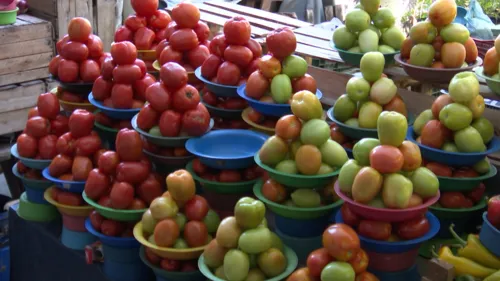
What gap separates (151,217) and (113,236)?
0.29 meters

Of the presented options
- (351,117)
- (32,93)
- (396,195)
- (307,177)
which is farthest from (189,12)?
(32,93)

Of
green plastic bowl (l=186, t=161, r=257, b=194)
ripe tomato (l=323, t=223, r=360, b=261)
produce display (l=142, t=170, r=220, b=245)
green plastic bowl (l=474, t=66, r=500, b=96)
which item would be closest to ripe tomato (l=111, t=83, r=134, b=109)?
green plastic bowl (l=186, t=161, r=257, b=194)

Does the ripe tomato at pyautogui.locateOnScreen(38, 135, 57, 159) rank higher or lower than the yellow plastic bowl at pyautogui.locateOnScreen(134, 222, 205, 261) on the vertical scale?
lower

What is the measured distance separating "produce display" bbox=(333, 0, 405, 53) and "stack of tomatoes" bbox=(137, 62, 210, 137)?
0.65m

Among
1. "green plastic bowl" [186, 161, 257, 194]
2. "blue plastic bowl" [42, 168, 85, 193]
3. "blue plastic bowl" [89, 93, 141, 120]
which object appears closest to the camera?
"green plastic bowl" [186, 161, 257, 194]

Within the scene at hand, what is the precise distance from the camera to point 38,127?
247 cm

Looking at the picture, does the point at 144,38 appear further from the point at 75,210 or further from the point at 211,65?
the point at 75,210

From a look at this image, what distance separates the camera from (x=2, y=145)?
3844 mm

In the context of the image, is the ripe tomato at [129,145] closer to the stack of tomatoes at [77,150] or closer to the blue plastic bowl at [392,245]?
the stack of tomatoes at [77,150]

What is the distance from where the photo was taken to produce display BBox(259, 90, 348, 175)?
1855 mm

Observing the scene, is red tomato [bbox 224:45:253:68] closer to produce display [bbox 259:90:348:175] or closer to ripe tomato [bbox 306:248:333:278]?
produce display [bbox 259:90:348:175]

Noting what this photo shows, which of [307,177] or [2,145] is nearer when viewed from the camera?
[307,177]

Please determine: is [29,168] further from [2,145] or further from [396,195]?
[396,195]

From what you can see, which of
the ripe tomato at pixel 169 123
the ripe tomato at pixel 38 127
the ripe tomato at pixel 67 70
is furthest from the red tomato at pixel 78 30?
the ripe tomato at pixel 169 123
